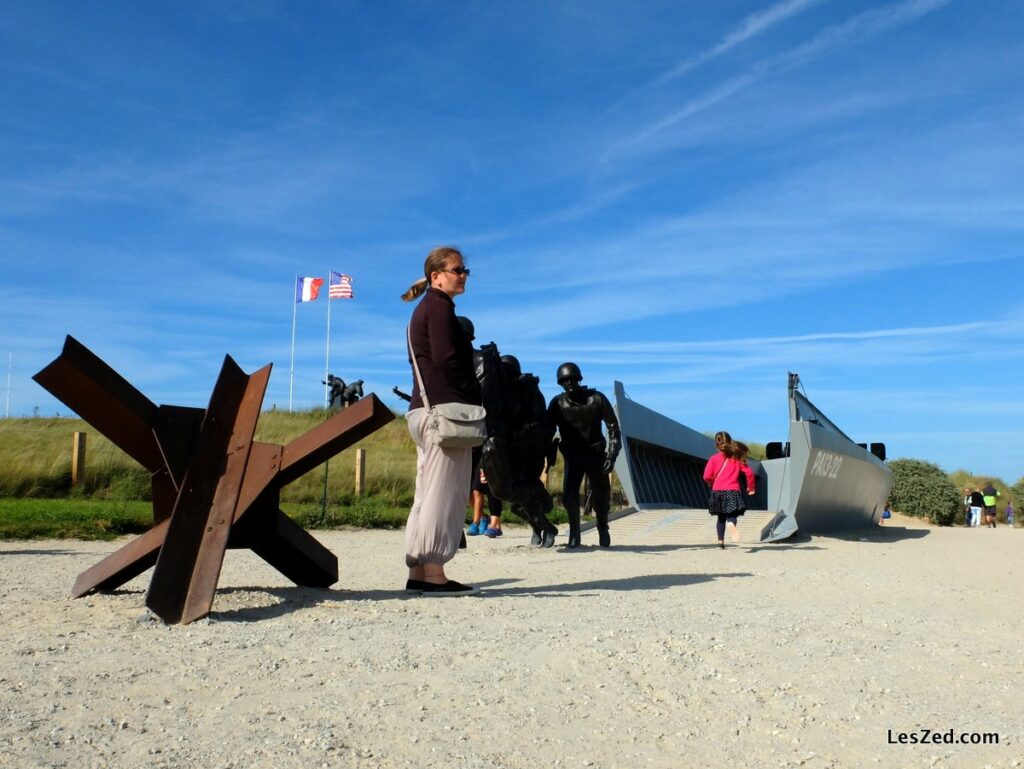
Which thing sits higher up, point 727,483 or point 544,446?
point 544,446

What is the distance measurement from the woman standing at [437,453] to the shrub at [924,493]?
30.1 m

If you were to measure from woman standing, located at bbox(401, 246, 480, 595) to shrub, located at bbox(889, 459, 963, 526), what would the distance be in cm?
3005

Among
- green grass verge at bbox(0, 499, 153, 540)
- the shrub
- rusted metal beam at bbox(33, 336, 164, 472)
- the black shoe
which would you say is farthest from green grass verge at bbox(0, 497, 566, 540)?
the shrub

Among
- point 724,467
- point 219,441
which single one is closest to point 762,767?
point 219,441

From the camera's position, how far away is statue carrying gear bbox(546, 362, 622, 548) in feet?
36.6

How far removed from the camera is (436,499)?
17.9 ft

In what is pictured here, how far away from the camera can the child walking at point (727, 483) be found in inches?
470

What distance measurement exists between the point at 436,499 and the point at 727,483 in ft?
24.0

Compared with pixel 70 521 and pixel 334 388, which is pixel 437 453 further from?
pixel 334 388

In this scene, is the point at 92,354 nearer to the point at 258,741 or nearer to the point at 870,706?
the point at 258,741

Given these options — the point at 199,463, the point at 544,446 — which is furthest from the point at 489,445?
the point at 199,463

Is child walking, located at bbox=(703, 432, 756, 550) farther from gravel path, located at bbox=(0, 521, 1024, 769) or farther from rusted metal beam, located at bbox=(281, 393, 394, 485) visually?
rusted metal beam, located at bbox=(281, 393, 394, 485)

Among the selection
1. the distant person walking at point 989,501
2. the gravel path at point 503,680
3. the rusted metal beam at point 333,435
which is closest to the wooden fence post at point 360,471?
the gravel path at point 503,680

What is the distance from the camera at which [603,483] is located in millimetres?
11336
